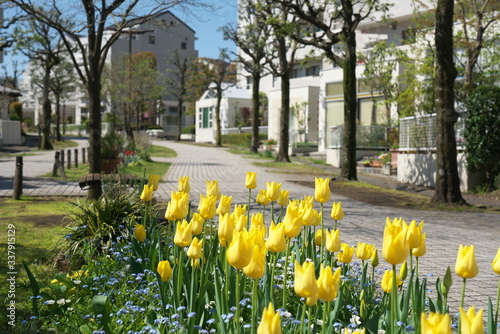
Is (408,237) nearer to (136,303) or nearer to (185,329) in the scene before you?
(185,329)

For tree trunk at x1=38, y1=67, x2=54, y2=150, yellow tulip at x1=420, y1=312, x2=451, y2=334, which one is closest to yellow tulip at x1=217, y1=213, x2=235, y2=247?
yellow tulip at x1=420, y1=312, x2=451, y2=334

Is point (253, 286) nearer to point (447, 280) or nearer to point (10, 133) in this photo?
point (447, 280)

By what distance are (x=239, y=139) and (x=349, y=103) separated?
32.9 m

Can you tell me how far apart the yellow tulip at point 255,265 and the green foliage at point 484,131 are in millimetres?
14928

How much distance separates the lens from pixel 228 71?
5150 centimetres

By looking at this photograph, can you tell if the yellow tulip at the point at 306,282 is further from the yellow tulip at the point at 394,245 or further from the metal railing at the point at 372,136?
the metal railing at the point at 372,136

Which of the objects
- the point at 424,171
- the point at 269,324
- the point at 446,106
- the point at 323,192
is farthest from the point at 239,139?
the point at 269,324

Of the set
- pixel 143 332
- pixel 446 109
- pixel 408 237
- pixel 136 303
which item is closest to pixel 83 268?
pixel 136 303

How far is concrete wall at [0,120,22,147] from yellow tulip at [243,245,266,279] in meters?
39.6

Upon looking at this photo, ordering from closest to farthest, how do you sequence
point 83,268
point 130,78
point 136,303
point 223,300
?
1. point 223,300
2. point 136,303
3. point 83,268
4. point 130,78

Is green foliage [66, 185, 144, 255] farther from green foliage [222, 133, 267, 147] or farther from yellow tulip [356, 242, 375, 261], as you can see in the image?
green foliage [222, 133, 267, 147]

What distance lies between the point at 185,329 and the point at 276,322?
1305 mm

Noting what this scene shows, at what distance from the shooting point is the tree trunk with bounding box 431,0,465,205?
12.8 m

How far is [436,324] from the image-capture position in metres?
1.79
